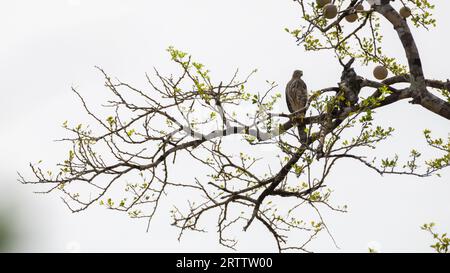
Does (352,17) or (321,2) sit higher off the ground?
(352,17)

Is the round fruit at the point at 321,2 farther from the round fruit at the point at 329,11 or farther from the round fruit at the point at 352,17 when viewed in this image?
the round fruit at the point at 352,17

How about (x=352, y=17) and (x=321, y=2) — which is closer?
(x=321, y=2)

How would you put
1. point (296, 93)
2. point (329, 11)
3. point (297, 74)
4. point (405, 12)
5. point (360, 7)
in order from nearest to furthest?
point (329, 11), point (405, 12), point (360, 7), point (296, 93), point (297, 74)

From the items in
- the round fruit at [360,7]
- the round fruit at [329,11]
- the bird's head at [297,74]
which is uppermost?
the round fruit at [360,7]

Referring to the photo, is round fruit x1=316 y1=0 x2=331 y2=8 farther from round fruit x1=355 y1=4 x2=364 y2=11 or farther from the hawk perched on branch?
the hawk perched on branch

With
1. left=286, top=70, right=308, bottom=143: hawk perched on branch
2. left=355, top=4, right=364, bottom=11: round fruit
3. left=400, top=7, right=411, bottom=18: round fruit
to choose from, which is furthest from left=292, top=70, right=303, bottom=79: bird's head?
left=400, top=7, right=411, bottom=18: round fruit

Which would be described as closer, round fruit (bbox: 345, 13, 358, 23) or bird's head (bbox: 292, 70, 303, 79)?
round fruit (bbox: 345, 13, 358, 23)

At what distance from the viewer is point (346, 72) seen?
677cm

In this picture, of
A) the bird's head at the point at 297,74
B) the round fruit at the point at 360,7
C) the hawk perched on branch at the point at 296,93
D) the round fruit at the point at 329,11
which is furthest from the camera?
the bird's head at the point at 297,74

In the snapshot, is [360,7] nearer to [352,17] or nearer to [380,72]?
[352,17]

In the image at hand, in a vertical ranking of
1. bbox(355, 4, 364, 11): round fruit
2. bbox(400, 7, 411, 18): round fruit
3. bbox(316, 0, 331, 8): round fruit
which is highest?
bbox(355, 4, 364, 11): round fruit

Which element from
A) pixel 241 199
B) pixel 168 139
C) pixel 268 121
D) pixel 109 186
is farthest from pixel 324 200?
pixel 109 186

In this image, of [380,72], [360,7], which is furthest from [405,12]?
[380,72]

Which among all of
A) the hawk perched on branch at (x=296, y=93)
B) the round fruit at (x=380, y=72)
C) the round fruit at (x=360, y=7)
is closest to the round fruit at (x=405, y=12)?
the round fruit at (x=360, y=7)
